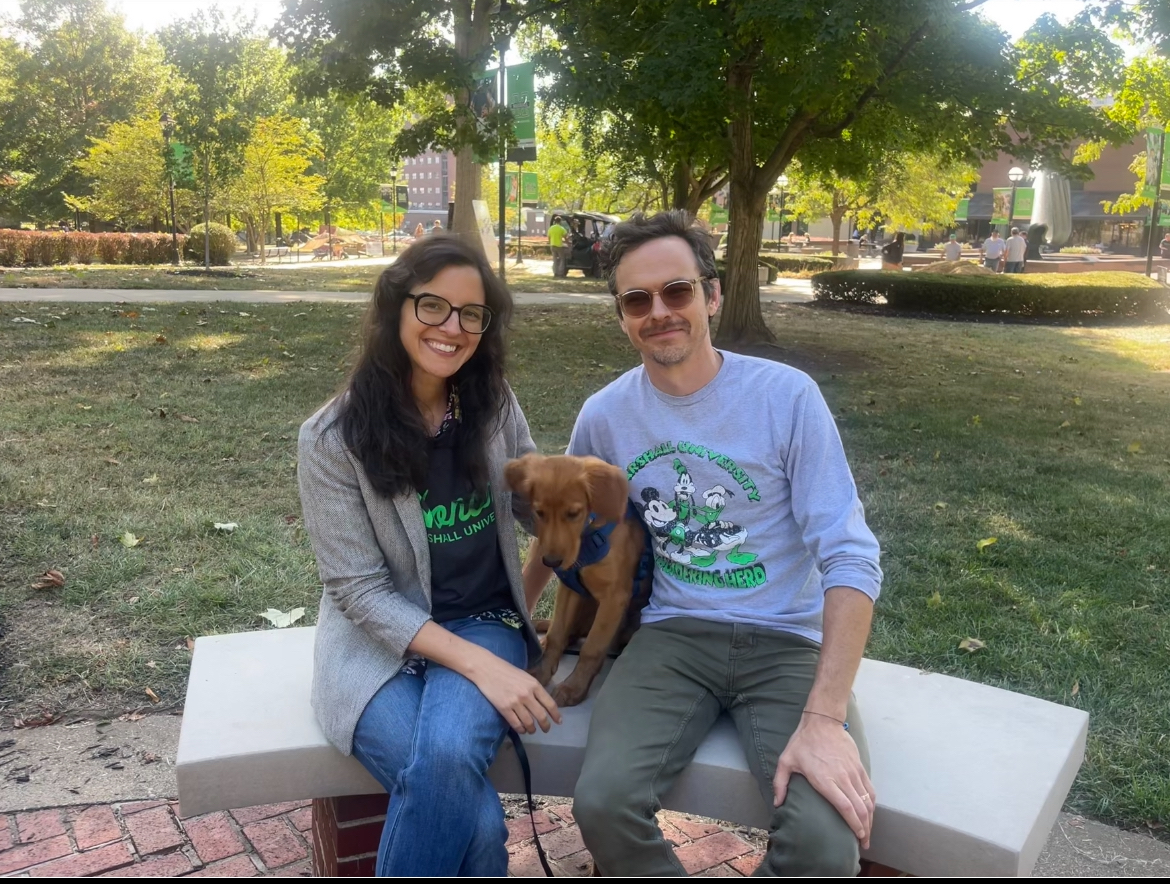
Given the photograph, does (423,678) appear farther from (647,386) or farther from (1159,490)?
(1159,490)

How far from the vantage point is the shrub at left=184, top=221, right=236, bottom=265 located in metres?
31.4

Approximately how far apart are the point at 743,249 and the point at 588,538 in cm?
1190

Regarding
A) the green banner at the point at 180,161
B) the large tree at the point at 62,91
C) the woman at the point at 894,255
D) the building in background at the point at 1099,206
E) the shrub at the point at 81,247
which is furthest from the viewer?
the building in background at the point at 1099,206

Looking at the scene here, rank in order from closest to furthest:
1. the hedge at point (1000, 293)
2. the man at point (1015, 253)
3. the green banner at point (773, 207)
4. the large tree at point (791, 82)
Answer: the large tree at point (791, 82) → the hedge at point (1000, 293) → the man at point (1015, 253) → the green banner at point (773, 207)

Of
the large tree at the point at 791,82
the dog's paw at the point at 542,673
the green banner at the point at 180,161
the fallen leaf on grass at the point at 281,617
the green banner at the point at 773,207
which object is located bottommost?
the fallen leaf on grass at the point at 281,617

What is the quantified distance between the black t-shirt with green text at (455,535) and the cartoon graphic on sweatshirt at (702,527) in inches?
20.0

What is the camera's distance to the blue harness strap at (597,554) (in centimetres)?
268

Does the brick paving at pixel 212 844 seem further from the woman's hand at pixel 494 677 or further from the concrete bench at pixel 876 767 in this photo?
the woman's hand at pixel 494 677

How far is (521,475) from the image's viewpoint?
273cm

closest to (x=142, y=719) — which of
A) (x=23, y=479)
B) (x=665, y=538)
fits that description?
(x=665, y=538)

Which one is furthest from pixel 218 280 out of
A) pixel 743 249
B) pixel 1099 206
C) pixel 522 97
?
pixel 1099 206

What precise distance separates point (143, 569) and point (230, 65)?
2807 cm

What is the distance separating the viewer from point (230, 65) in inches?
1125

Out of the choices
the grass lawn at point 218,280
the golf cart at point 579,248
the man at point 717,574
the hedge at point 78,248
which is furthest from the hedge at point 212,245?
the man at point 717,574
